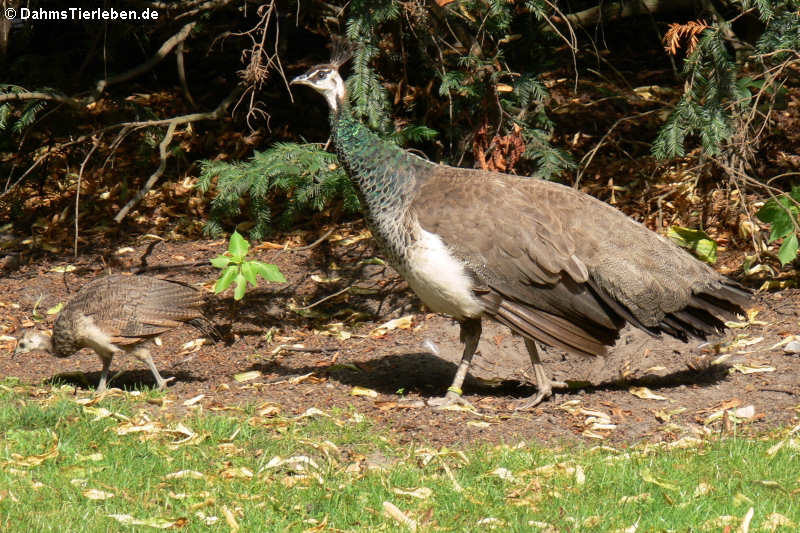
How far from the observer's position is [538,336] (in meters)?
5.23

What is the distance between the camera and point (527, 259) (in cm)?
523

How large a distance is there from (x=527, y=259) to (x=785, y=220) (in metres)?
1.95

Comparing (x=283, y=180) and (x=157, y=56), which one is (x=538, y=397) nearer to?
(x=283, y=180)

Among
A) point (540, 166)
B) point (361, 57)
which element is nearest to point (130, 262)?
point (361, 57)

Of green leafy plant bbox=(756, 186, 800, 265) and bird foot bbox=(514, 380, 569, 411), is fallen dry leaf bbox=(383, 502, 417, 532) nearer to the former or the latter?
bird foot bbox=(514, 380, 569, 411)

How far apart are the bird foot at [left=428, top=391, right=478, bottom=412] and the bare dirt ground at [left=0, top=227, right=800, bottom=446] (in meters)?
0.07

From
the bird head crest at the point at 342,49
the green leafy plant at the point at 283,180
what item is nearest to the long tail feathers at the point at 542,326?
the green leafy plant at the point at 283,180

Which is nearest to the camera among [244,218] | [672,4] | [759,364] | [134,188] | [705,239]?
[759,364]

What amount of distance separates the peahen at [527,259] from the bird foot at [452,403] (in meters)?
0.01

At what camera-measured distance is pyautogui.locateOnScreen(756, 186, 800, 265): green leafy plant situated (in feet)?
19.8

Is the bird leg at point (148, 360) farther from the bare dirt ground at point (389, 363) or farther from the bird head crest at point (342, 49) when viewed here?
the bird head crest at point (342, 49)

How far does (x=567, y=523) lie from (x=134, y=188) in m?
6.69

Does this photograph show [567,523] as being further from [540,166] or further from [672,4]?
[672,4]

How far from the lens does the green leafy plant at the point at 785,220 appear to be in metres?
6.04
